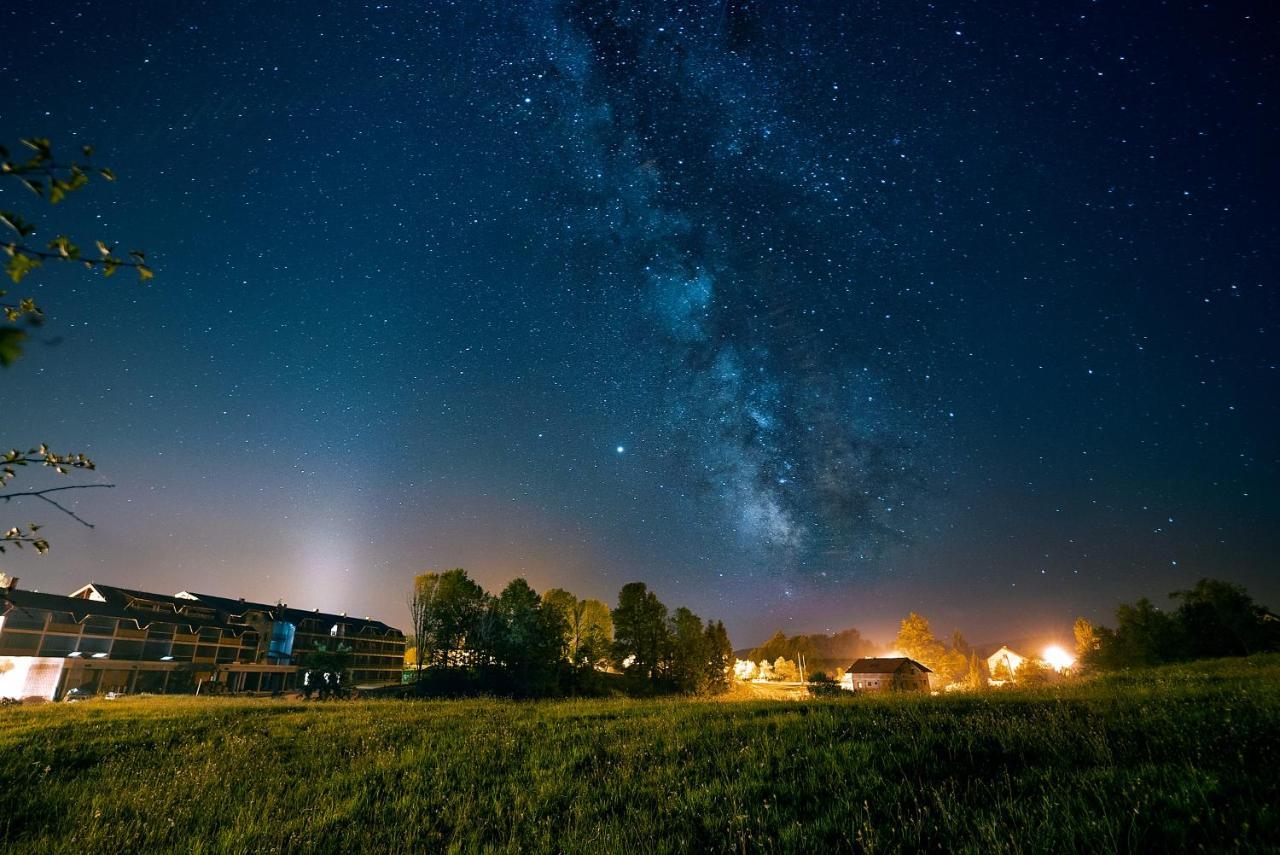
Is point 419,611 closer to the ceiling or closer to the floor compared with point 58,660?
closer to the ceiling

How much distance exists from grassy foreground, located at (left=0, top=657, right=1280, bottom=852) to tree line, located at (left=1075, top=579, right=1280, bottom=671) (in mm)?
44574

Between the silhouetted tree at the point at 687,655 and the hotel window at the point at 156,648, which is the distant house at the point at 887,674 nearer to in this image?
the silhouetted tree at the point at 687,655

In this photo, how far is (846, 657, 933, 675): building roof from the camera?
67500 mm

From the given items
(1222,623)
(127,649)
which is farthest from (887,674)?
(127,649)

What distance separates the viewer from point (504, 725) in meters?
13.6

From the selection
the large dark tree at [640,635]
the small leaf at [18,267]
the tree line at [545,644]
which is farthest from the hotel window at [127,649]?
the small leaf at [18,267]

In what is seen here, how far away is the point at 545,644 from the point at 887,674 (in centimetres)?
4694

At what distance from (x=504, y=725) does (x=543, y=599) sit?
52.4m

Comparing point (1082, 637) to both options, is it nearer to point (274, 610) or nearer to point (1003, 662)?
point (1003, 662)

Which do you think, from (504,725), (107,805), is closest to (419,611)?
(504,725)

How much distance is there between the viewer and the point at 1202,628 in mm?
43531

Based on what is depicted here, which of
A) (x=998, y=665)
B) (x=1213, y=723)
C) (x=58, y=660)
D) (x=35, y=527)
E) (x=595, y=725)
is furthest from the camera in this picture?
(x=998, y=665)

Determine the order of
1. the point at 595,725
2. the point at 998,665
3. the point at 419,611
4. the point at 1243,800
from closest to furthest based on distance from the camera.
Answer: the point at 1243,800 < the point at 595,725 < the point at 419,611 < the point at 998,665

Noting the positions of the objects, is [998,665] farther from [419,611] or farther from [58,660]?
[58,660]
